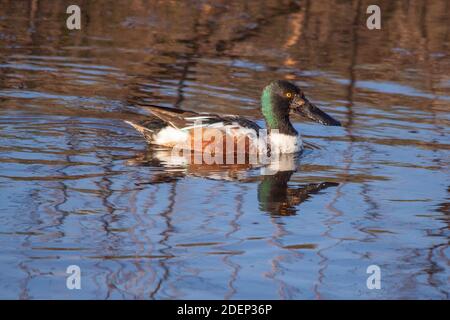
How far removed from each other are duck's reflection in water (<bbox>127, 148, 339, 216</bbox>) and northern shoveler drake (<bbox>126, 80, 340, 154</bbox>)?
17 centimetres

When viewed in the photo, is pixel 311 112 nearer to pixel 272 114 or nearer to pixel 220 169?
pixel 272 114

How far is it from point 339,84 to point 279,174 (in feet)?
10.9

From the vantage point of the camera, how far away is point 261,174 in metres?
8.83

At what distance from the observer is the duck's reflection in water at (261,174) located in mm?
7906

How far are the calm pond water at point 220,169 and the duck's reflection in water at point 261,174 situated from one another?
0.10 feet

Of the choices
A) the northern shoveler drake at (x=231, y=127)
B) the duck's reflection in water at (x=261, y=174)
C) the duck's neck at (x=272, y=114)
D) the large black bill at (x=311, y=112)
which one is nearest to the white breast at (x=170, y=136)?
the northern shoveler drake at (x=231, y=127)

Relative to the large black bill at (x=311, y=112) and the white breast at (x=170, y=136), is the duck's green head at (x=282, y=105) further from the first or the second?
the white breast at (x=170, y=136)

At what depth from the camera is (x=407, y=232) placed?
23.7 ft

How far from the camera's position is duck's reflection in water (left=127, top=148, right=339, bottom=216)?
7.91 metres

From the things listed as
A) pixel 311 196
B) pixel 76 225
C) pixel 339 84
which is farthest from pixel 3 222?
pixel 339 84

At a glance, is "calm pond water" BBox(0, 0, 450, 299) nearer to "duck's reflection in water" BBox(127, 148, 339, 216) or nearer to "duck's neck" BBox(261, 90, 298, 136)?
"duck's reflection in water" BBox(127, 148, 339, 216)

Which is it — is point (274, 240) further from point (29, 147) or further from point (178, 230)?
point (29, 147)

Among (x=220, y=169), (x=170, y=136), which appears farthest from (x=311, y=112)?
(x=220, y=169)

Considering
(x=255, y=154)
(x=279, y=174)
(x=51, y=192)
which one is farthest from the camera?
(x=255, y=154)
